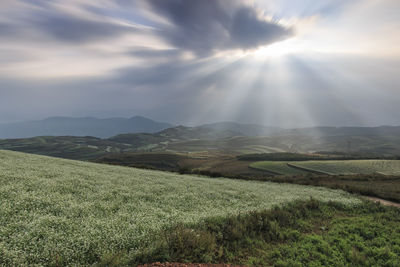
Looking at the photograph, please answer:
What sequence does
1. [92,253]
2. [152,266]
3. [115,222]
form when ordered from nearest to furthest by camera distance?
[152,266] → [92,253] → [115,222]

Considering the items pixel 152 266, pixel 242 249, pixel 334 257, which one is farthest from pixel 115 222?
pixel 334 257

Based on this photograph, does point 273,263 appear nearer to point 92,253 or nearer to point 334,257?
point 334,257

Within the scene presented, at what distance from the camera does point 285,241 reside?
9.86 metres

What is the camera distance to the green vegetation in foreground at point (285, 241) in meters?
7.69

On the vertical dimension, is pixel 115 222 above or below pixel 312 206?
above

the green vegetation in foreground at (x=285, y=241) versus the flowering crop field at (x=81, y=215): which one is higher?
the flowering crop field at (x=81, y=215)

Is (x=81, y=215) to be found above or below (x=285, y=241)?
above

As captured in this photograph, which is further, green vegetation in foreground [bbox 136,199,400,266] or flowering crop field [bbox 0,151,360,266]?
green vegetation in foreground [bbox 136,199,400,266]

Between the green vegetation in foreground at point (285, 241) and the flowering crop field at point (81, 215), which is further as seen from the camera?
the green vegetation in foreground at point (285, 241)

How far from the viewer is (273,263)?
7.84 metres

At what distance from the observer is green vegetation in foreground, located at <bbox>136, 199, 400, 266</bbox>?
25.2ft

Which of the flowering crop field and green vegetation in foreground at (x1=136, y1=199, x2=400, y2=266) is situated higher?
the flowering crop field

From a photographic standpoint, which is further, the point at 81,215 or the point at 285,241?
the point at 285,241

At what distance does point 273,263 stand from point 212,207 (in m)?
5.89
